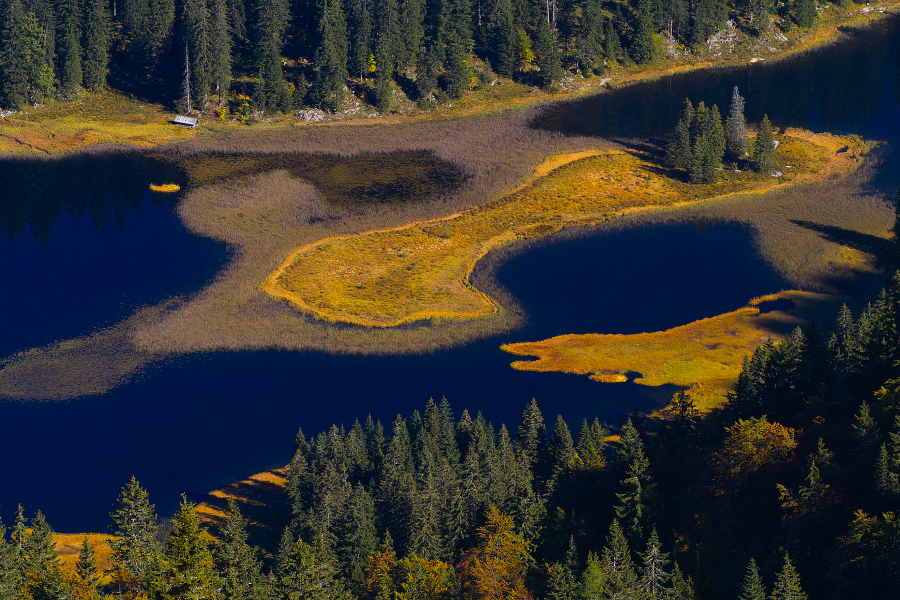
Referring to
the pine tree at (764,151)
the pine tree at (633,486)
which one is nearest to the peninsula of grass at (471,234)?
the pine tree at (764,151)

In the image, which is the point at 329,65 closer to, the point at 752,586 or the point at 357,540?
the point at 357,540

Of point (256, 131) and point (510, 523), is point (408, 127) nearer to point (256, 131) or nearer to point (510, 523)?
point (256, 131)

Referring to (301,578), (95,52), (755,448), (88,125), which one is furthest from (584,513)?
(95,52)

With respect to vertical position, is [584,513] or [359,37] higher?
[359,37]

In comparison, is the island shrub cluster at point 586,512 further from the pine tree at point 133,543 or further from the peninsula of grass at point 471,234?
the peninsula of grass at point 471,234

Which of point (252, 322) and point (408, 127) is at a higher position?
point (408, 127)

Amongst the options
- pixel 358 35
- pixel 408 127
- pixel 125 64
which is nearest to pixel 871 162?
pixel 408 127

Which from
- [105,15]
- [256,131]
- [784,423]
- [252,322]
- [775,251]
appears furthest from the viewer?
[105,15]
